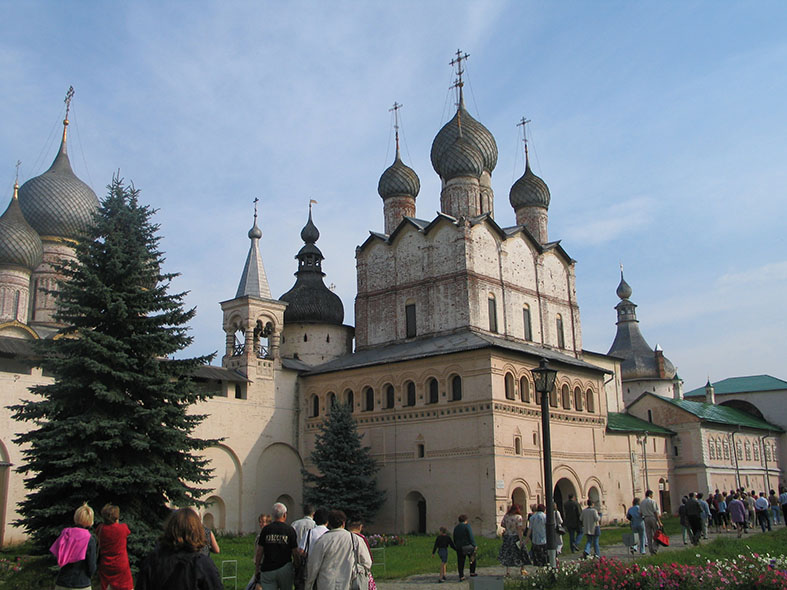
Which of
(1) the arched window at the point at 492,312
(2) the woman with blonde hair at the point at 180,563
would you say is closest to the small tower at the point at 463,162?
(1) the arched window at the point at 492,312

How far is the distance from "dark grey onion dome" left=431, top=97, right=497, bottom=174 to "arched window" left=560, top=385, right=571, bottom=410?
10.2 metres

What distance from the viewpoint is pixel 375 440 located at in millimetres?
26969

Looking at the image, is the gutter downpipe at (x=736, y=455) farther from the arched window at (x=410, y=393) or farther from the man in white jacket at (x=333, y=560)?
the man in white jacket at (x=333, y=560)

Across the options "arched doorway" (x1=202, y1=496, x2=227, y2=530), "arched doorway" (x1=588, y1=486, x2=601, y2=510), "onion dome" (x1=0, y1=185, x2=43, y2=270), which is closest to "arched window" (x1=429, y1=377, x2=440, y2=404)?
"arched doorway" (x1=588, y1=486, x2=601, y2=510)

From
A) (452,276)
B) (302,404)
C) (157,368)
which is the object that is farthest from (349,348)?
(157,368)

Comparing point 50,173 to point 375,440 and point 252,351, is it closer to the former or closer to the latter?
point 252,351

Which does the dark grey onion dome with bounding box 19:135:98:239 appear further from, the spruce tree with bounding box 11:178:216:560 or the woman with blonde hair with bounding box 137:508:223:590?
the woman with blonde hair with bounding box 137:508:223:590

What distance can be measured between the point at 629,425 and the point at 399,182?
14.6 meters

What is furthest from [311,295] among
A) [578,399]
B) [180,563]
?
[180,563]

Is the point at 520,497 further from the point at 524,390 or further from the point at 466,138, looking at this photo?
the point at 466,138

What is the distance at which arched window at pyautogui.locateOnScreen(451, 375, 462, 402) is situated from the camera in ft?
82.8

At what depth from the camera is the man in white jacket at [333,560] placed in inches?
264

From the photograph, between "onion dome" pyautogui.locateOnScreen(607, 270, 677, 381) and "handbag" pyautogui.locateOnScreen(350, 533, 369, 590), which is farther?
"onion dome" pyautogui.locateOnScreen(607, 270, 677, 381)

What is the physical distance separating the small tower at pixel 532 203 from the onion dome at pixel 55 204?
18810 mm
